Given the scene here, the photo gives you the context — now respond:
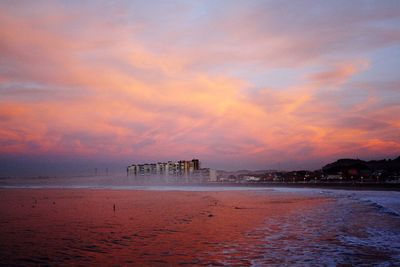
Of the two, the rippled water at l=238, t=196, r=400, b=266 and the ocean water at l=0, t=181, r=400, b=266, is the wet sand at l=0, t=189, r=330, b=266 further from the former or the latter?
the rippled water at l=238, t=196, r=400, b=266

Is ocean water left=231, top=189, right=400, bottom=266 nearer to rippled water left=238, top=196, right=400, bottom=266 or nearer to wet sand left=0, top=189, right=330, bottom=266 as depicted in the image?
rippled water left=238, top=196, right=400, bottom=266

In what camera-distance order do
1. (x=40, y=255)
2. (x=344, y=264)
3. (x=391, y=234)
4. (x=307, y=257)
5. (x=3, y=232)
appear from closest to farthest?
1. (x=344, y=264)
2. (x=307, y=257)
3. (x=40, y=255)
4. (x=391, y=234)
5. (x=3, y=232)

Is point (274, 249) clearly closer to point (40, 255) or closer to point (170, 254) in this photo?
point (170, 254)

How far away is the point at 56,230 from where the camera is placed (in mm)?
33750

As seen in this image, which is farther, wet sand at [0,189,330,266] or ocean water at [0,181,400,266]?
wet sand at [0,189,330,266]

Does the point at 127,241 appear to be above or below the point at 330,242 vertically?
above

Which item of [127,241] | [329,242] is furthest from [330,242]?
[127,241]

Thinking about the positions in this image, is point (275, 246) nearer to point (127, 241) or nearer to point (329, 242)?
point (329, 242)

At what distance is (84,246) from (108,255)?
12.7ft

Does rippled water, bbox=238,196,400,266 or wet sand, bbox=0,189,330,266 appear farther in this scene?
wet sand, bbox=0,189,330,266

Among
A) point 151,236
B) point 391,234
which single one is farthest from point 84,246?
point 391,234

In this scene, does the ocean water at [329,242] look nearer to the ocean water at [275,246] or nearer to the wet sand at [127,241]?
the ocean water at [275,246]

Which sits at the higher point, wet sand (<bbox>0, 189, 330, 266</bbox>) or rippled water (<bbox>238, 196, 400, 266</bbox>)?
wet sand (<bbox>0, 189, 330, 266</bbox>)

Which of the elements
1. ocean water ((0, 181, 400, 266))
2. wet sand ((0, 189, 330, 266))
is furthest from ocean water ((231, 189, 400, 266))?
wet sand ((0, 189, 330, 266))
